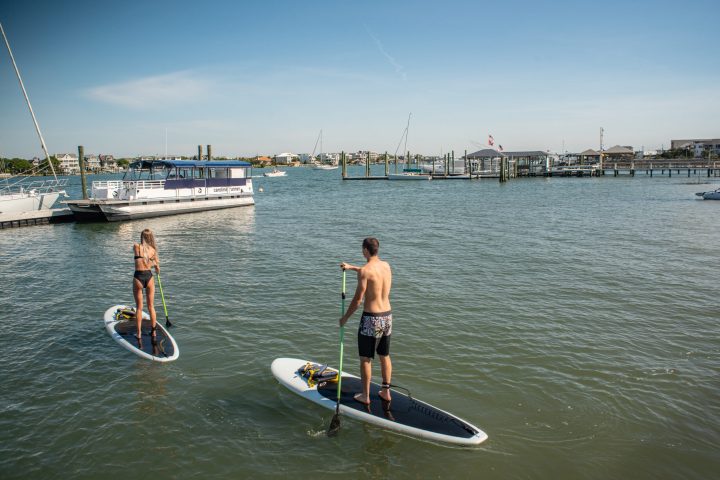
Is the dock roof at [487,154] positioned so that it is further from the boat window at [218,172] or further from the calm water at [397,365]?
the calm water at [397,365]

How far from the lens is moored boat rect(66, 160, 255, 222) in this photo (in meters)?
34.2

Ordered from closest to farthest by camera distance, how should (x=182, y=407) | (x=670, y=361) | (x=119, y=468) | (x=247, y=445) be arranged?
1. (x=119, y=468)
2. (x=247, y=445)
3. (x=182, y=407)
4. (x=670, y=361)

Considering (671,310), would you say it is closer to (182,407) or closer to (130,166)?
(182,407)

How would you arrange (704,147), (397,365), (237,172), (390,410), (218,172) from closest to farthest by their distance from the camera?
(390,410) < (397,365) < (218,172) < (237,172) < (704,147)

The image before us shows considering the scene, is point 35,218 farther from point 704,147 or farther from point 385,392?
point 704,147

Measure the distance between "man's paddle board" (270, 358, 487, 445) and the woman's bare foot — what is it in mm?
51

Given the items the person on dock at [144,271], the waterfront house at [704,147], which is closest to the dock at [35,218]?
the person on dock at [144,271]

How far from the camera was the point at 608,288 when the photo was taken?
15125mm

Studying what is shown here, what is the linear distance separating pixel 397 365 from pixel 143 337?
5848mm

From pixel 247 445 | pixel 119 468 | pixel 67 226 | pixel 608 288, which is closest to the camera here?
pixel 119 468

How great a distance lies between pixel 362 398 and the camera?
7.60 meters

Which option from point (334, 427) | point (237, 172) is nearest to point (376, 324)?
point (334, 427)

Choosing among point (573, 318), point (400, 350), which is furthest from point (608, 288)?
point (400, 350)

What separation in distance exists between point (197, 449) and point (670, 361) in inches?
368
